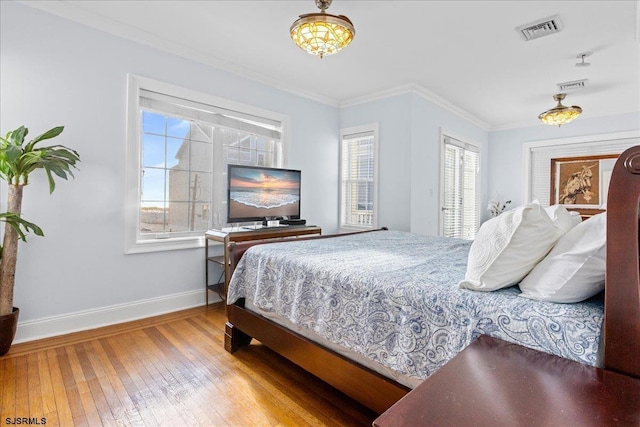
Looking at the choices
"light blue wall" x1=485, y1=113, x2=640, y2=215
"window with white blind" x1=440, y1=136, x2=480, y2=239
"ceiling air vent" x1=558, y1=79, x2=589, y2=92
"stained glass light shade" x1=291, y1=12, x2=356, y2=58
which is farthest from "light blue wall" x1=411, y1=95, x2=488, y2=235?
"stained glass light shade" x1=291, y1=12, x2=356, y2=58

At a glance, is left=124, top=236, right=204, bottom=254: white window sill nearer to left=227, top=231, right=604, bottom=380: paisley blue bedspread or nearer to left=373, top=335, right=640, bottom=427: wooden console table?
left=227, top=231, right=604, bottom=380: paisley blue bedspread

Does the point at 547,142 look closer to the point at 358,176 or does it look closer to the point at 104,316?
the point at 358,176

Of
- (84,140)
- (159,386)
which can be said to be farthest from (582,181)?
(84,140)

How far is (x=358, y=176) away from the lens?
15.9 ft

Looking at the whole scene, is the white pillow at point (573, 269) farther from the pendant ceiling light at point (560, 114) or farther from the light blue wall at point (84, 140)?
the pendant ceiling light at point (560, 114)

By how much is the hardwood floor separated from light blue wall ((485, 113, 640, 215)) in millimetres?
5715

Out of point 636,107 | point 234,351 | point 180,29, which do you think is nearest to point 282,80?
point 180,29

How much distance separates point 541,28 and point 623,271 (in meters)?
2.73

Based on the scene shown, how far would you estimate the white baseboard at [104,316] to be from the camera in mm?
2494

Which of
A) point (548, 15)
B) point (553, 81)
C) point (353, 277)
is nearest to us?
point (353, 277)

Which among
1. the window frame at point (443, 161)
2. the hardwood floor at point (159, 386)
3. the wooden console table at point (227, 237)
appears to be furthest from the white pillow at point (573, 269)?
the window frame at point (443, 161)

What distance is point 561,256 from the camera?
1.17 m

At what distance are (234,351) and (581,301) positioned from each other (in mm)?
2059

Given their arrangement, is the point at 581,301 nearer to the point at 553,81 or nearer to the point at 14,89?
the point at 14,89
